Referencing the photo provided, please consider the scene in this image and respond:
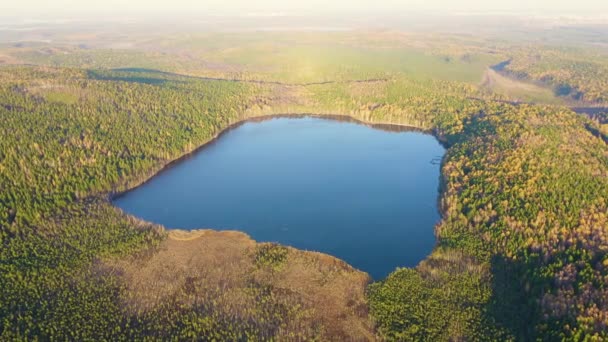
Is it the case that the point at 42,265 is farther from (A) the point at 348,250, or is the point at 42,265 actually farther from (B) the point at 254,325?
(A) the point at 348,250

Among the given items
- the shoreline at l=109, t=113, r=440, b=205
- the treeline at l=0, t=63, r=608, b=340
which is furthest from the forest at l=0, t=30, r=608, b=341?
the shoreline at l=109, t=113, r=440, b=205

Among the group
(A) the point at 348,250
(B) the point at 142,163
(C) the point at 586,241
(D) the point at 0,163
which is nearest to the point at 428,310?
(A) the point at 348,250

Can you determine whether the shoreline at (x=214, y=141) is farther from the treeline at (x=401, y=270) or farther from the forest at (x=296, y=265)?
the treeline at (x=401, y=270)

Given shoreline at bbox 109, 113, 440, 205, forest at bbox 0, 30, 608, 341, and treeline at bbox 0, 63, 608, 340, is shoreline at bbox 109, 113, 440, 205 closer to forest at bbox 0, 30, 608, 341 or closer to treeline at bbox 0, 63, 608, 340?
forest at bbox 0, 30, 608, 341

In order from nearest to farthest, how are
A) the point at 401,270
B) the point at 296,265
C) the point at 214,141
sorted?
1. the point at 401,270
2. the point at 296,265
3. the point at 214,141

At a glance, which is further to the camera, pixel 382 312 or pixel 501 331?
pixel 382 312

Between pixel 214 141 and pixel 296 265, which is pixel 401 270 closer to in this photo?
pixel 296 265

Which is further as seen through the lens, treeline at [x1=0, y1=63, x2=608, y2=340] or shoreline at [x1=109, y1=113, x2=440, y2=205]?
shoreline at [x1=109, y1=113, x2=440, y2=205]

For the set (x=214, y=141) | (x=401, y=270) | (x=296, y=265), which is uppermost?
(x=214, y=141)

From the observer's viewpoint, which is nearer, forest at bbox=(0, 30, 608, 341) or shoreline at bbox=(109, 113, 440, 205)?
forest at bbox=(0, 30, 608, 341)

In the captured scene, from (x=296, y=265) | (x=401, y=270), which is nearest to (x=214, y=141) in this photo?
(x=296, y=265)

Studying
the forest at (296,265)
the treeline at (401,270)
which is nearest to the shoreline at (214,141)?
the forest at (296,265)
